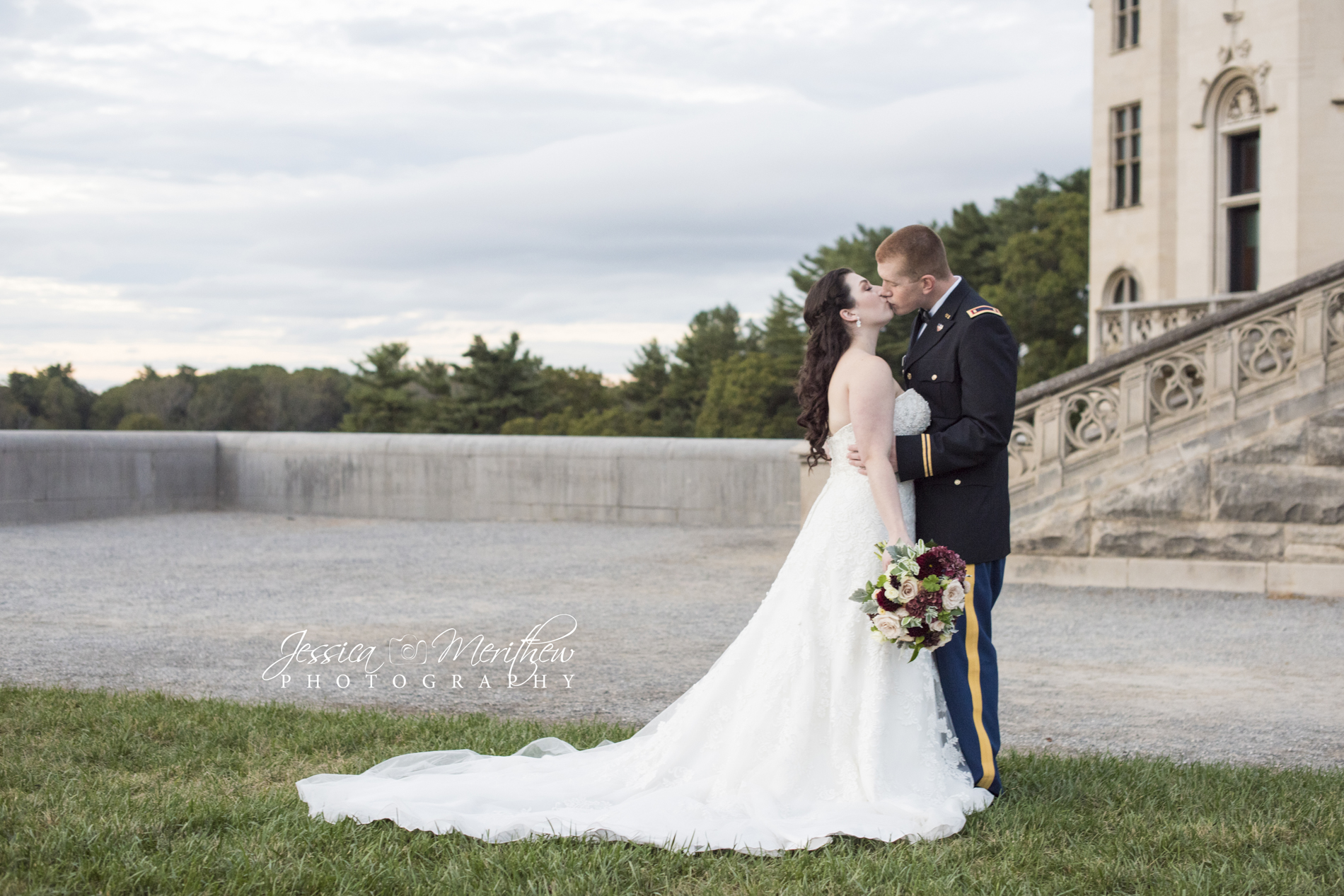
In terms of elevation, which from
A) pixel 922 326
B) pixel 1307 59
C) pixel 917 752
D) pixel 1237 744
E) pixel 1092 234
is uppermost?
pixel 1307 59

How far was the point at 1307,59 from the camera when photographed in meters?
19.6

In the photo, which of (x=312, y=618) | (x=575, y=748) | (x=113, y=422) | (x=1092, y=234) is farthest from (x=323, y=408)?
(x=575, y=748)

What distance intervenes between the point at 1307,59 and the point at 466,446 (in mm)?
14785

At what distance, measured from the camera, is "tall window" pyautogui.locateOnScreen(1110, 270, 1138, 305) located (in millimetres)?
25344

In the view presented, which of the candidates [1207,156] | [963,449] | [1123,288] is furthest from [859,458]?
[1123,288]

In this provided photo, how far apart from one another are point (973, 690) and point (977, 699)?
34 mm

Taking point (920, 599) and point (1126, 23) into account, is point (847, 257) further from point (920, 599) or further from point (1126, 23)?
point (920, 599)

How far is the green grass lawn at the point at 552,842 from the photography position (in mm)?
3424

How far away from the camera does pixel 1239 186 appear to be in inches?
866

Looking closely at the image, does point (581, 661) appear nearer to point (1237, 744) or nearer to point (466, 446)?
point (1237, 744)

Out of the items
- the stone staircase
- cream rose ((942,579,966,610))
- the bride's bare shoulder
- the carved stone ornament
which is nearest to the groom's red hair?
the bride's bare shoulder

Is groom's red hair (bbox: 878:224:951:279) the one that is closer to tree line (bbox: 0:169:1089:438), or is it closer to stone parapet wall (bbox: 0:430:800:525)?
stone parapet wall (bbox: 0:430:800:525)

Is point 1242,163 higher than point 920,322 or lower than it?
higher

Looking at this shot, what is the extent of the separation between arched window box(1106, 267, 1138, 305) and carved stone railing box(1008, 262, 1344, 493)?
15.6 metres
